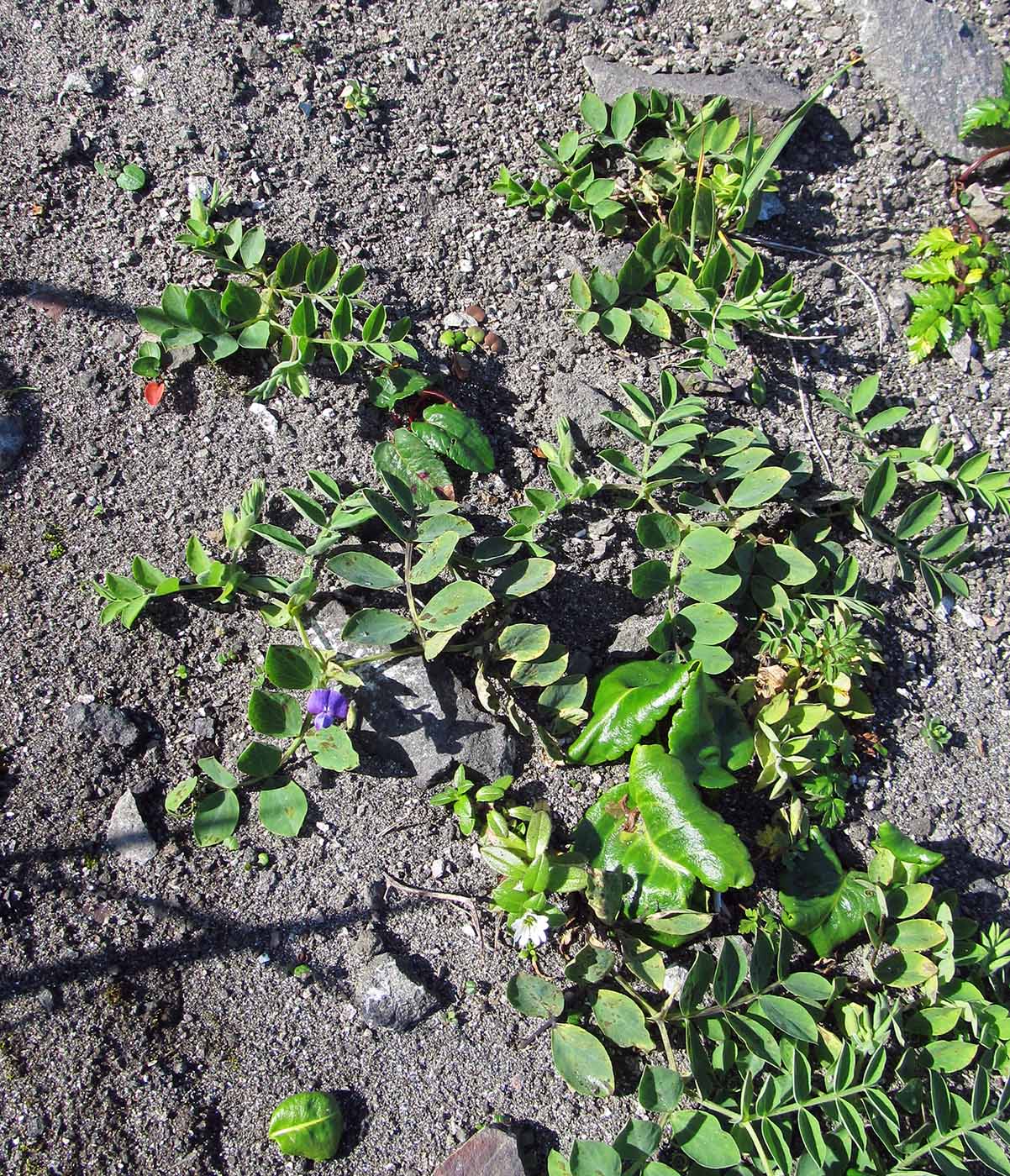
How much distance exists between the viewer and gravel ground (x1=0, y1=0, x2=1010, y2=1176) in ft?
6.67

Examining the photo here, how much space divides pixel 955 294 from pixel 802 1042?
202cm

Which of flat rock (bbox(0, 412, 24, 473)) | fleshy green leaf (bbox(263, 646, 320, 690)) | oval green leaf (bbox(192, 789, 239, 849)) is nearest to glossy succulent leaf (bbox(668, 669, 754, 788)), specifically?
fleshy green leaf (bbox(263, 646, 320, 690))

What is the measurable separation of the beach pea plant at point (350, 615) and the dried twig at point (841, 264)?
1.24 m

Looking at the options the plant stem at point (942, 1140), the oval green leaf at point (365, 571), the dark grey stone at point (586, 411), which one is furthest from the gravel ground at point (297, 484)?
the plant stem at point (942, 1140)

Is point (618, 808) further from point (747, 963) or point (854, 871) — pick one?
point (854, 871)

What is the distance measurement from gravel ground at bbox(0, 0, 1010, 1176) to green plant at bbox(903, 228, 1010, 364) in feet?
0.28

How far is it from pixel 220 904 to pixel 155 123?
198cm

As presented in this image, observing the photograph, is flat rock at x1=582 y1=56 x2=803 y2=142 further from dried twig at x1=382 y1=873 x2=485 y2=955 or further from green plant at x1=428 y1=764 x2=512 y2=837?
dried twig at x1=382 y1=873 x2=485 y2=955

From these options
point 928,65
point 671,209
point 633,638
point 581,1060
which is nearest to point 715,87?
point 671,209

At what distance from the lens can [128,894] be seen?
6.84 ft

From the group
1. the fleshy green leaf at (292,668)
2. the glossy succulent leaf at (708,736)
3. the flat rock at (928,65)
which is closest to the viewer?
the fleshy green leaf at (292,668)

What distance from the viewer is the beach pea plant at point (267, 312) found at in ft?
7.59

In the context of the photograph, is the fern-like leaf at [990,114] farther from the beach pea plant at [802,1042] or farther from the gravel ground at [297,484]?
the beach pea plant at [802,1042]

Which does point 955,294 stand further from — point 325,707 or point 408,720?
point 325,707
